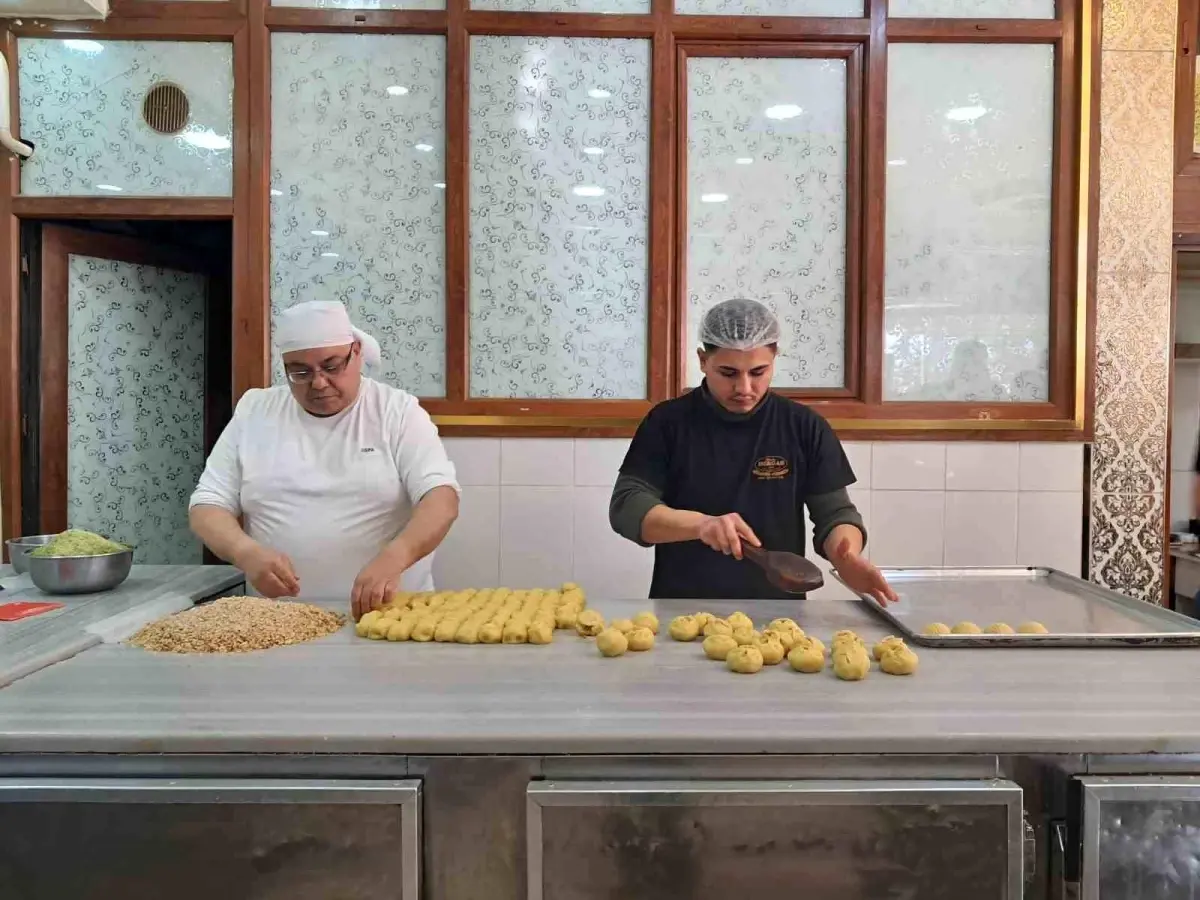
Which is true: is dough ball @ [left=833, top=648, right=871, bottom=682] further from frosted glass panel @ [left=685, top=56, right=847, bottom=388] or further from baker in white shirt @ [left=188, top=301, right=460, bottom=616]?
frosted glass panel @ [left=685, top=56, right=847, bottom=388]

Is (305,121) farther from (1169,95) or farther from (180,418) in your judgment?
(1169,95)

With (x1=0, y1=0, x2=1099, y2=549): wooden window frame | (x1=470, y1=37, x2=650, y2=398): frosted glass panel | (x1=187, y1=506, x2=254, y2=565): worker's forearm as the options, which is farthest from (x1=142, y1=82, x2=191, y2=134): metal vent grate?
(x1=187, y1=506, x2=254, y2=565): worker's forearm

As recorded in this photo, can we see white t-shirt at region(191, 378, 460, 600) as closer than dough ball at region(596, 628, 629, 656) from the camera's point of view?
No

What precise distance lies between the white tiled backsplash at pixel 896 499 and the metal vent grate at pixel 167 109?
151 cm

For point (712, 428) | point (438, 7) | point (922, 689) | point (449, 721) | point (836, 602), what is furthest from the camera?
point (438, 7)

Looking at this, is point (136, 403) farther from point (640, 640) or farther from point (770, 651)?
point (770, 651)

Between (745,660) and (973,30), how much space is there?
2.62 meters

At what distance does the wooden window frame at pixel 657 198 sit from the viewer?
298cm

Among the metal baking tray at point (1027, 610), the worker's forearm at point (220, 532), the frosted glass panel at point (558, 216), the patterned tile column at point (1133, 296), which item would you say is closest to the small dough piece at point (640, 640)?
the metal baking tray at point (1027, 610)

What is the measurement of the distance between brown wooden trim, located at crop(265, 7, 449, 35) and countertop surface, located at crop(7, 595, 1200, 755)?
230cm

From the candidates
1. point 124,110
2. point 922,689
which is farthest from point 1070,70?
point 124,110

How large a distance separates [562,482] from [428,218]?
3.45ft

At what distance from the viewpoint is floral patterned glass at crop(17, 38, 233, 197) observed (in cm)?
302

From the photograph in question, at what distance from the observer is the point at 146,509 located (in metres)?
3.54
